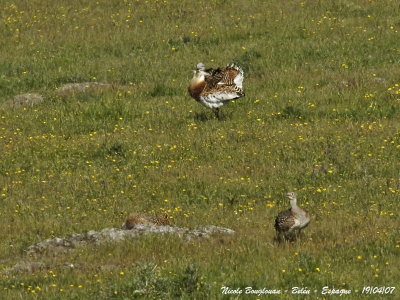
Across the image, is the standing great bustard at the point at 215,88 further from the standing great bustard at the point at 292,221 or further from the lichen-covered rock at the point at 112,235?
the standing great bustard at the point at 292,221

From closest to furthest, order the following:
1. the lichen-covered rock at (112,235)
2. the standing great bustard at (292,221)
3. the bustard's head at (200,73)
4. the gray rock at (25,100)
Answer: the standing great bustard at (292,221) → the lichen-covered rock at (112,235) → the bustard's head at (200,73) → the gray rock at (25,100)

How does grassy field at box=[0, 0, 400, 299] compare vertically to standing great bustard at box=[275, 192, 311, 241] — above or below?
below

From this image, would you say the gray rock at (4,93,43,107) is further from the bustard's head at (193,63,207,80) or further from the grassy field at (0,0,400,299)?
the bustard's head at (193,63,207,80)

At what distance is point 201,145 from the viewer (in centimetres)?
1650

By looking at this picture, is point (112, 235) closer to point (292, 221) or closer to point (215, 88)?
point (292, 221)

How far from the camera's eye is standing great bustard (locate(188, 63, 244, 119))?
18.2m

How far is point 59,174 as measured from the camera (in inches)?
609

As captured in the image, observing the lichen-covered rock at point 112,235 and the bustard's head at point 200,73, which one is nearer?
the lichen-covered rock at point 112,235

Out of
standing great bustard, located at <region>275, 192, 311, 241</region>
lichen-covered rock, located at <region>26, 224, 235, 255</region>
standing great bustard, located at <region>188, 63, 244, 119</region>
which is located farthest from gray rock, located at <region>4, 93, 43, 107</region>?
standing great bustard, located at <region>275, 192, 311, 241</region>

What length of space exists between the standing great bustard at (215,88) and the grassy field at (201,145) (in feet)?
1.80

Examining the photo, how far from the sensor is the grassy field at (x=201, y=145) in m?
9.67

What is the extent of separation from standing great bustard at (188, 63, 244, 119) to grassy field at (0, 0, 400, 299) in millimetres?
548

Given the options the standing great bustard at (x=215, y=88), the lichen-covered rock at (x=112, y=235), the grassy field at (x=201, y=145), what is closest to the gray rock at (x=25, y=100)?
the grassy field at (x=201, y=145)

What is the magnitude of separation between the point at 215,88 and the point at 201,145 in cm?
221
